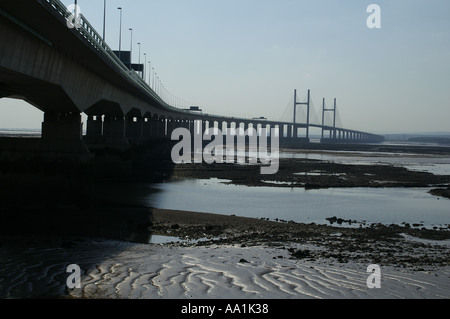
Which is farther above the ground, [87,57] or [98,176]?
[87,57]

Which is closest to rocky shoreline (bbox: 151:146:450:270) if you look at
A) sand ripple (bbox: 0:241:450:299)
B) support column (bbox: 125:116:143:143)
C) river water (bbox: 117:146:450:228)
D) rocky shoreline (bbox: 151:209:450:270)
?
rocky shoreline (bbox: 151:209:450:270)

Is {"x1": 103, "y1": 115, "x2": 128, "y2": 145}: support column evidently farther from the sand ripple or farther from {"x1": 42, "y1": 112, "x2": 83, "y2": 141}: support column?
the sand ripple

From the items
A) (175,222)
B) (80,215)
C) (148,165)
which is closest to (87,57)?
(80,215)

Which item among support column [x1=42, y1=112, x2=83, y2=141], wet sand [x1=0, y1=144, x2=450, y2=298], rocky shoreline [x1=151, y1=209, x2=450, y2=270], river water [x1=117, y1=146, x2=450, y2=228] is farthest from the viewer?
support column [x1=42, y1=112, x2=83, y2=141]

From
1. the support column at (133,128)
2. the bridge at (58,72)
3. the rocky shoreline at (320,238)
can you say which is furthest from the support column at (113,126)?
the rocky shoreline at (320,238)

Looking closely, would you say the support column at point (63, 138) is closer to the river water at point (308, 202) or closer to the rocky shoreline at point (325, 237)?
the river water at point (308, 202)

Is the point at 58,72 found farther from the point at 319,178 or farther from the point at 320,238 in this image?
the point at 319,178

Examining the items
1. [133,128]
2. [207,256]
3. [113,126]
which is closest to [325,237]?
[207,256]

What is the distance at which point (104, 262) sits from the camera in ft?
44.3

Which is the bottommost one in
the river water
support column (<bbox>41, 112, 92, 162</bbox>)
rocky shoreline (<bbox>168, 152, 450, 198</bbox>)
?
the river water

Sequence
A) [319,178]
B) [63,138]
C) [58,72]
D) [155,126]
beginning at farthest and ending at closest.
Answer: [155,126]
[319,178]
[63,138]
[58,72]

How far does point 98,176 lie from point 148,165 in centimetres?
1653
